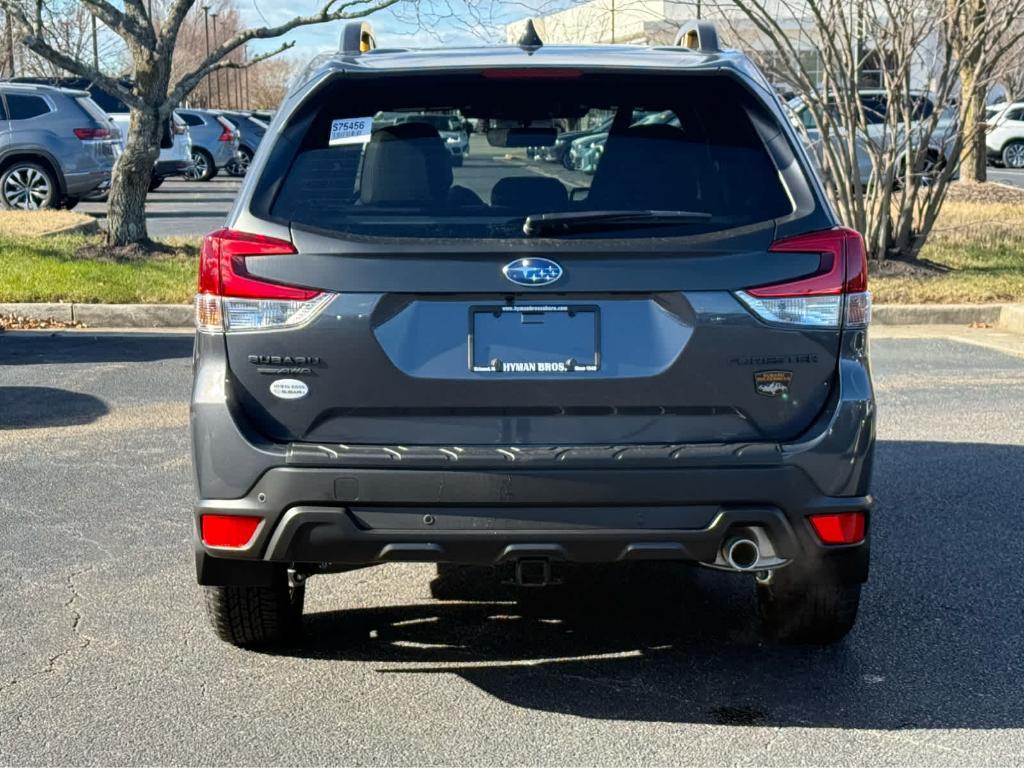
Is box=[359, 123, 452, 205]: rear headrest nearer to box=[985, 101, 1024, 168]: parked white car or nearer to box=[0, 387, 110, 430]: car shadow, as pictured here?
box=[0, 387, 110, 430]: car shadow

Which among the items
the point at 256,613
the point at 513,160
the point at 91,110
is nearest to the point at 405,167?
the point at 513,160

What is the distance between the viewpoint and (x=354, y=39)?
179 inches

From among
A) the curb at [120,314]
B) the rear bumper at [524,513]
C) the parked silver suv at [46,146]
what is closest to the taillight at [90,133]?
the parked silver suv at [46,146]

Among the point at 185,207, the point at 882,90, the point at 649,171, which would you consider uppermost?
the point at 882,90

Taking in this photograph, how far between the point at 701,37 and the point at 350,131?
119 cm

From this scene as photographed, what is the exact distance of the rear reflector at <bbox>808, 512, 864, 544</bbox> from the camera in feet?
12.7

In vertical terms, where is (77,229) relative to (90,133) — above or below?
below

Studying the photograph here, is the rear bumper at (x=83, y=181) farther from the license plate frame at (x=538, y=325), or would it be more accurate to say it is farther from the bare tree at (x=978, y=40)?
the license plate frame at (x=538, y=325)

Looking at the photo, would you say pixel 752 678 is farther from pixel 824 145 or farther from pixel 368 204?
pixel 824 145

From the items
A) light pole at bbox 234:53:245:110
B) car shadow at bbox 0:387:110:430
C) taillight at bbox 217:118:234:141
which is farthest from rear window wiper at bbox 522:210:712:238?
light pole at bbox 234:53:245:110

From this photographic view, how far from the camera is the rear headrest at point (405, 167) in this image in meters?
4.00

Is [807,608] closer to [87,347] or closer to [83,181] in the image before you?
[87,347]

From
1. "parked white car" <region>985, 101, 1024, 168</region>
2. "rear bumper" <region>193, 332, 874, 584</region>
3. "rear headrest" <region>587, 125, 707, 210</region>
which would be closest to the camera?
"rear bumper" <region>193, 332, 874, 584</region>

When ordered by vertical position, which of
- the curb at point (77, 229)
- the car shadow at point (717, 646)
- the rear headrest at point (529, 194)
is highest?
the rear headrest at point (529, 194)
